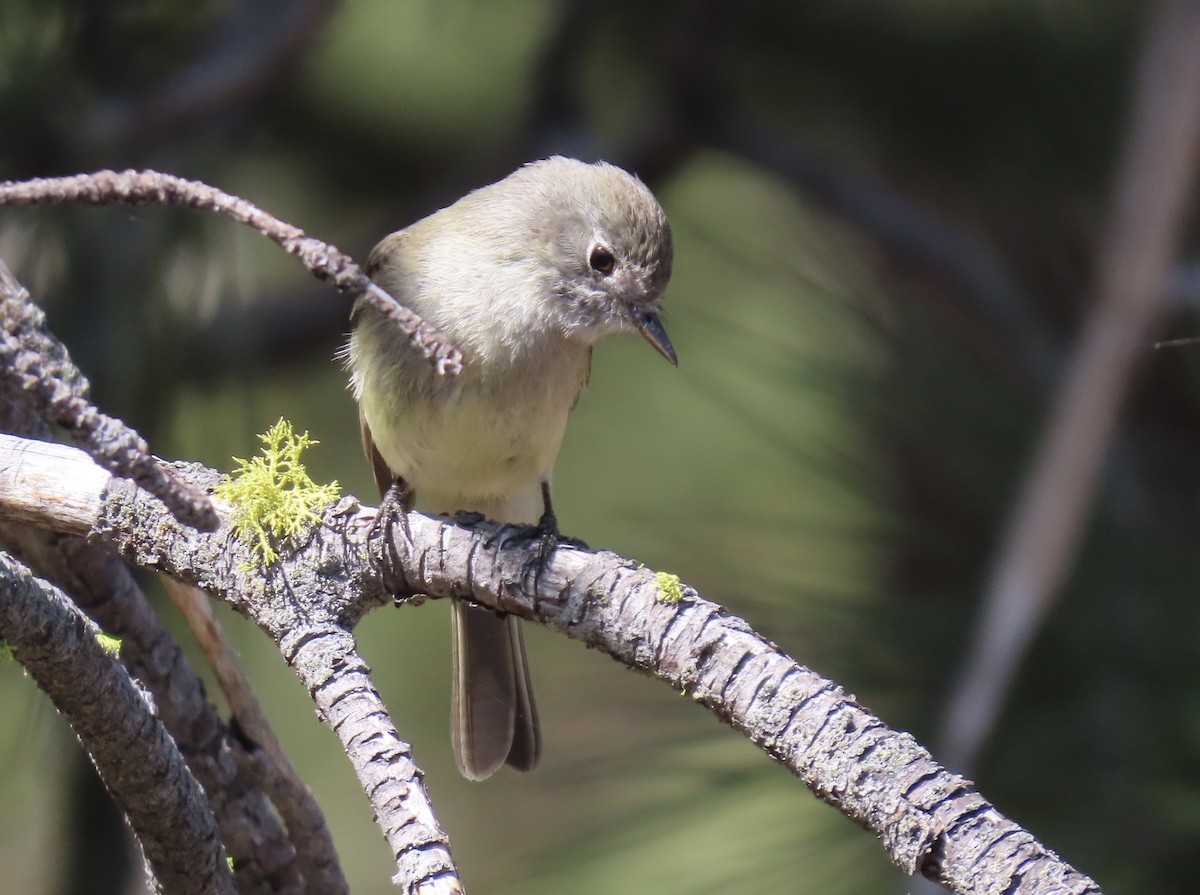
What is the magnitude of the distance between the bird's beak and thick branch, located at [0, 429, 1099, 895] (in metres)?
1.21

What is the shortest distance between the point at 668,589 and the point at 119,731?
58cm

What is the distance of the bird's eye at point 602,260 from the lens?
298cm

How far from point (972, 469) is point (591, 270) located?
0.91 metres

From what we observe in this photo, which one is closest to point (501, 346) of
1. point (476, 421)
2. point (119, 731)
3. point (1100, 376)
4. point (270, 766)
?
point (476, 421)

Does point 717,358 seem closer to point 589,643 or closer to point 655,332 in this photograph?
point 655,332

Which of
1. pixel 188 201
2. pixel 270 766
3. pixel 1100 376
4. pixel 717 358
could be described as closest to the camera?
pixel 188 201

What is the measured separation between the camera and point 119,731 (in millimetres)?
1380

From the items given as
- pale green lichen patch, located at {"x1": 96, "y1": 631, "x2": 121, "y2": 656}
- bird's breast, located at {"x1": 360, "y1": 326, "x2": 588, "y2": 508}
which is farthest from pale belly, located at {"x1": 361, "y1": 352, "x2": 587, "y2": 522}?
pale green lichen patch, located at {"x1": 96, "y1": 631, "x2": 121, "y2": 656}

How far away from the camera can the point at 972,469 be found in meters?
2.74

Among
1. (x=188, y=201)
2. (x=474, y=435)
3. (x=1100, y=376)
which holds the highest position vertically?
(x=474, y=435)

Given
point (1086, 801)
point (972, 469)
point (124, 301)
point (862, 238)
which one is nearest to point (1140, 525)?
point (972, 469)

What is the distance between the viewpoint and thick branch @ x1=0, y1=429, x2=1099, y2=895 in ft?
3.91

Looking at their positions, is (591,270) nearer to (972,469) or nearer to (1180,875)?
(972,469)

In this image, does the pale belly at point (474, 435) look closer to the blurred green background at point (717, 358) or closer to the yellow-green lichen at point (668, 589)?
the blurred green background at point (717, 358)
